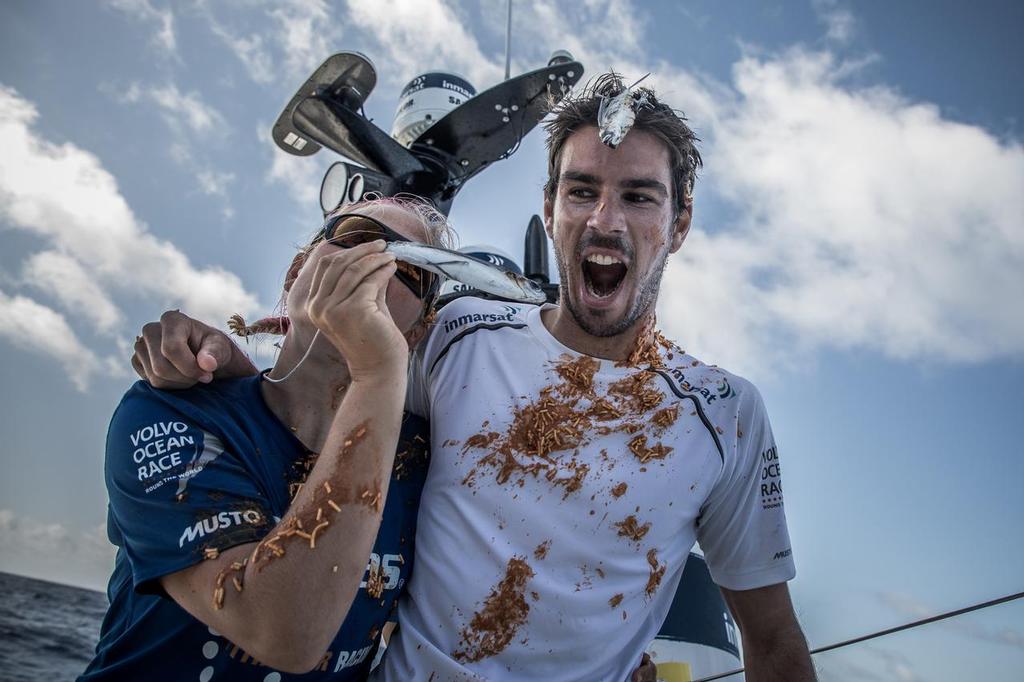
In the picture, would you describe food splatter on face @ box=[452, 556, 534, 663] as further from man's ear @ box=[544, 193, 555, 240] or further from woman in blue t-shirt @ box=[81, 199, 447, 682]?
man's ear @ box=[544, 193, 555, 240]

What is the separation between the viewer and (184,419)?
1723 millimetres

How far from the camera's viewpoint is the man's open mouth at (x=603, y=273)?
2.63m

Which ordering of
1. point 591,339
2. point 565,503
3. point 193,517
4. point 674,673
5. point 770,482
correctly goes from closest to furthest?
point 193,517
point 565,503
point 770,482
point 591,339
point 674,673

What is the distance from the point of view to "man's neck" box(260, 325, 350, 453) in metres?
2.01

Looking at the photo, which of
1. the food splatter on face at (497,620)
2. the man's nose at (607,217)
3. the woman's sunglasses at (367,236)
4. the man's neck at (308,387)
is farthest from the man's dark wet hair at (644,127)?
the food splatter on face at (497,620)

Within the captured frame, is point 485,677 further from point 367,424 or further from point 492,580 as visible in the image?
point 367,424

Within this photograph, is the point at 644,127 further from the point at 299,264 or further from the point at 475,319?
the point at 299,264

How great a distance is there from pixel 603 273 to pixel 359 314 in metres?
1.29

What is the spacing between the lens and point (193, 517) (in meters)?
1.52

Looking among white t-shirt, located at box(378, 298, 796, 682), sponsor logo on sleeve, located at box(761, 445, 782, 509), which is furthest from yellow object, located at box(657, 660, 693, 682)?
sponsor logo on sleeve, located at box(761, 445, 782, 509)

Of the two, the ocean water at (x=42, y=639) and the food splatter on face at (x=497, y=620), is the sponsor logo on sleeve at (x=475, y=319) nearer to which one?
the food splatter on face at (x=497, y=620)

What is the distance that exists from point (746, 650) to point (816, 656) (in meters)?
0.71

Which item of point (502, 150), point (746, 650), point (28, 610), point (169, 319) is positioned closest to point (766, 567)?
point (746, 650)

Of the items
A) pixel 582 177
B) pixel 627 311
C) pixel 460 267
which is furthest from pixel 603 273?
pixel 460 267
